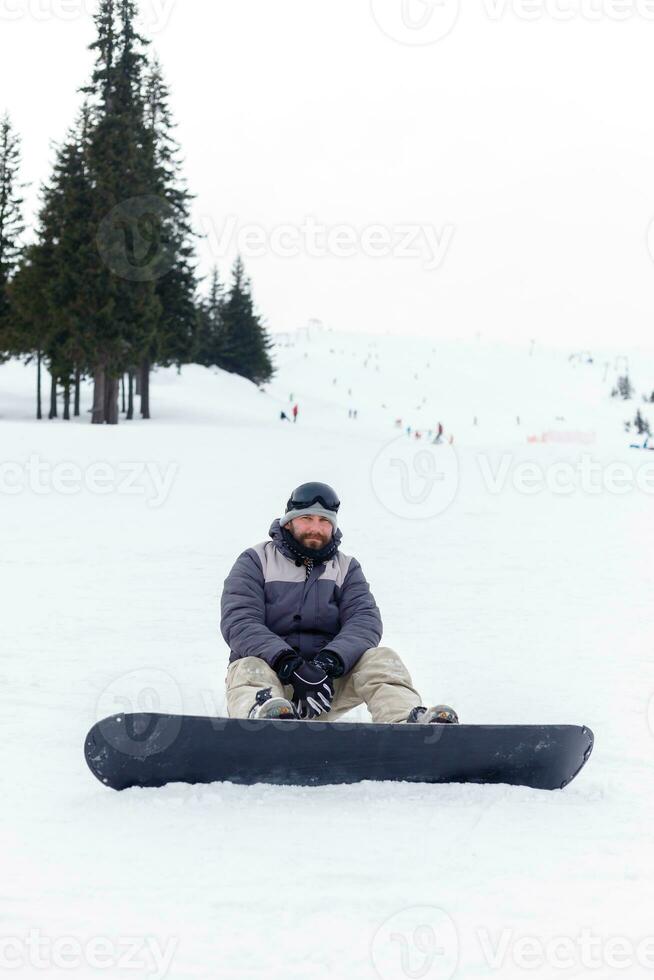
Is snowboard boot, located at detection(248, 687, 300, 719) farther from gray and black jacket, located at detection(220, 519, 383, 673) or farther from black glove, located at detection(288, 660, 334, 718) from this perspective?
gray and black jacket, located at detection(220, 519, 383, 673)

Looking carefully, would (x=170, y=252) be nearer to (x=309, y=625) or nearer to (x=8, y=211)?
(x=8, y=211)

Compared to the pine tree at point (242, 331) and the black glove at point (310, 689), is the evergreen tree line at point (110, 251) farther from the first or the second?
the black glove at point (310, 689)

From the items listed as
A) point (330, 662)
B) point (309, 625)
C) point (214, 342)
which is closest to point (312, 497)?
point (309, 625)

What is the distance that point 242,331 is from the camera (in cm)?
6450

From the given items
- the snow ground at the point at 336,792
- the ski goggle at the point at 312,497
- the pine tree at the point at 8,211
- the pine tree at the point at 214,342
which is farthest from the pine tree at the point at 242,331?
the ski goggle at the point at 312,497

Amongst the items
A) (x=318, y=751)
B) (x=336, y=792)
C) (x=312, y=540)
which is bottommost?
(x=336, y=792)

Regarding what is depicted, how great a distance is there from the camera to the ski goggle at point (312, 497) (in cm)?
514

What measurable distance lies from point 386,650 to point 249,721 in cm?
115

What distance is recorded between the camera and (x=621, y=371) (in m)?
133

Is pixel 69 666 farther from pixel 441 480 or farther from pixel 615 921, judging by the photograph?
pixel 441 480

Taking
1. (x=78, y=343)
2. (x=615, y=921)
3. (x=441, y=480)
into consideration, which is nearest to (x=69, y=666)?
(x=615, y=921)

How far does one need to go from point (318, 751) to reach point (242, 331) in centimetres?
6176

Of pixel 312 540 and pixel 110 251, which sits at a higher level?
pixel 110 251

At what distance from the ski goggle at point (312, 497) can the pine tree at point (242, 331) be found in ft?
195
